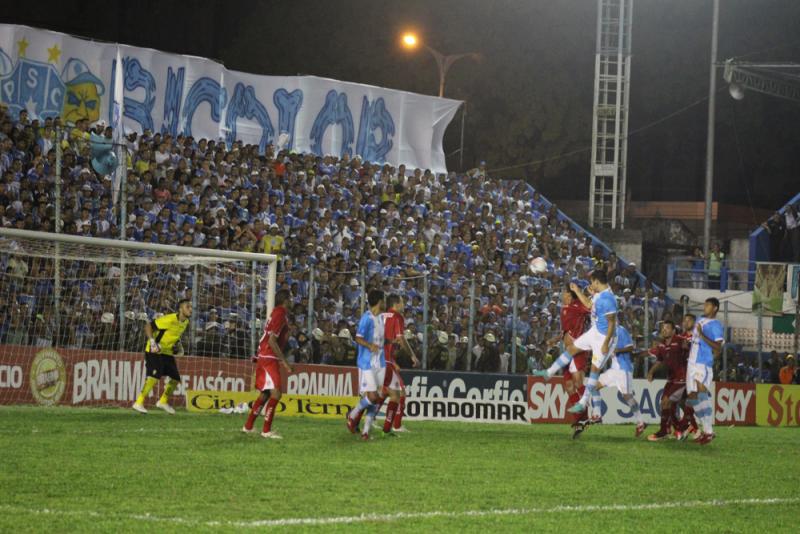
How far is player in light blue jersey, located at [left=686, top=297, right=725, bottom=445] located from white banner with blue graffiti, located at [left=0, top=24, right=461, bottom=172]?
13847mm

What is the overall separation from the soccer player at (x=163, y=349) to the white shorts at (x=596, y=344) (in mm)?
6593

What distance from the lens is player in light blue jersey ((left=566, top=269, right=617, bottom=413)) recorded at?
16.4 metres

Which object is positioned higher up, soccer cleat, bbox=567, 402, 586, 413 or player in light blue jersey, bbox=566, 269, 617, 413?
Answer: player in light blue jersey, bbox=566, 269, 617, 413

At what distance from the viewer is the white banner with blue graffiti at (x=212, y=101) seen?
25.9m

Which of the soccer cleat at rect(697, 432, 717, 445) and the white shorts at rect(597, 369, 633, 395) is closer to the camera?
the white shorts at rect(597, 369, 633, 395)

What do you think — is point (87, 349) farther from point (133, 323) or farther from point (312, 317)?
point (312, 317)

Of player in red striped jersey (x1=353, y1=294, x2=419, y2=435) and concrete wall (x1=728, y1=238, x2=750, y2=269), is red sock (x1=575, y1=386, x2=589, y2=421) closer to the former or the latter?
player in red striped jersey (x1=353, y1=294, x2=419, y2=435)

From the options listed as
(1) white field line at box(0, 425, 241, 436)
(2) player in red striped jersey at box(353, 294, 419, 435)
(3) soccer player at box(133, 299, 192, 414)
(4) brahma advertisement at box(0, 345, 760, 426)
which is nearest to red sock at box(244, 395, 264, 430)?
(1) white field line at box(0, 425, 241, 436)

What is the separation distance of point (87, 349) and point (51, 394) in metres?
0.97

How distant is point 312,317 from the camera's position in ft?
75.1

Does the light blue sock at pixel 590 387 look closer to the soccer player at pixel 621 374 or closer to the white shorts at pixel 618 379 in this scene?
the soccer player at pixel 621 374

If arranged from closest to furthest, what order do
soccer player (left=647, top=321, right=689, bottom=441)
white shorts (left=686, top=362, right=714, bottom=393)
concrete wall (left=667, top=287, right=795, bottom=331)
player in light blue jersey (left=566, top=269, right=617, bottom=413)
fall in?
player in light blue jersey (left=566, top=269, right=617, bottom=413)
white shorts (left=686, top=362, right=714, bottom=393)
soccer player (left=647, top=321, right=689, bottom=441)
concrete wall (left=667, top=287, right=795, bottom=331)

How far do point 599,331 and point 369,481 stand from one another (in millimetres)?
6309

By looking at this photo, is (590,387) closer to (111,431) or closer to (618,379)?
(618,379)
